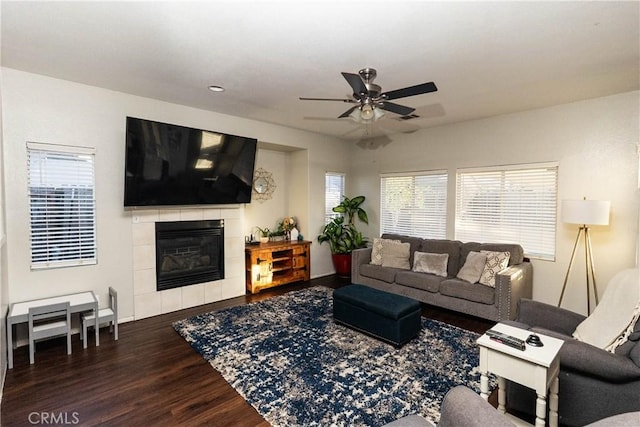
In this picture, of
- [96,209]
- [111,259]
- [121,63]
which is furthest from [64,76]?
[111,259]

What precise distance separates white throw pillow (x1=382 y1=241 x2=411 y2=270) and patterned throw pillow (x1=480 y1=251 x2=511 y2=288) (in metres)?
1.15

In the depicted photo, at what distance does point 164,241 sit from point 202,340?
1587 millimetres

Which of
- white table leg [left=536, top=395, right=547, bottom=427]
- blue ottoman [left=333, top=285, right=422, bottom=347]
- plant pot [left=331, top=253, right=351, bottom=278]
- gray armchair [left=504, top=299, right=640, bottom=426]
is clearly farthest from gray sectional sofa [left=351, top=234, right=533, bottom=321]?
white table leg [left=536, top=395, right=547, bottom=427]

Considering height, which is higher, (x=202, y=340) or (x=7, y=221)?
(x=7, y=221)

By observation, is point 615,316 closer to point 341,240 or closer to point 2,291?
point 341,240

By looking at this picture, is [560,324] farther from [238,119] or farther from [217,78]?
[238,119]

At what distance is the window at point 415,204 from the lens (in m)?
5.33

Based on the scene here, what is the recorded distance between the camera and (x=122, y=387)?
250cm

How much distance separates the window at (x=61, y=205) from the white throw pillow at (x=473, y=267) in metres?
4.75

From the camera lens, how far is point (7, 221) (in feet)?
9.99

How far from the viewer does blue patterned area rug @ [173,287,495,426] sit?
2234mm

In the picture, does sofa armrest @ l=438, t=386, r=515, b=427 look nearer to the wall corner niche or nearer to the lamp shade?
the lamp shade

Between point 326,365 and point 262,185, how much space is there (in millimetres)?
3680

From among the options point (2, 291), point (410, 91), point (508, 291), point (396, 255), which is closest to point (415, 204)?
point (396, 255)
